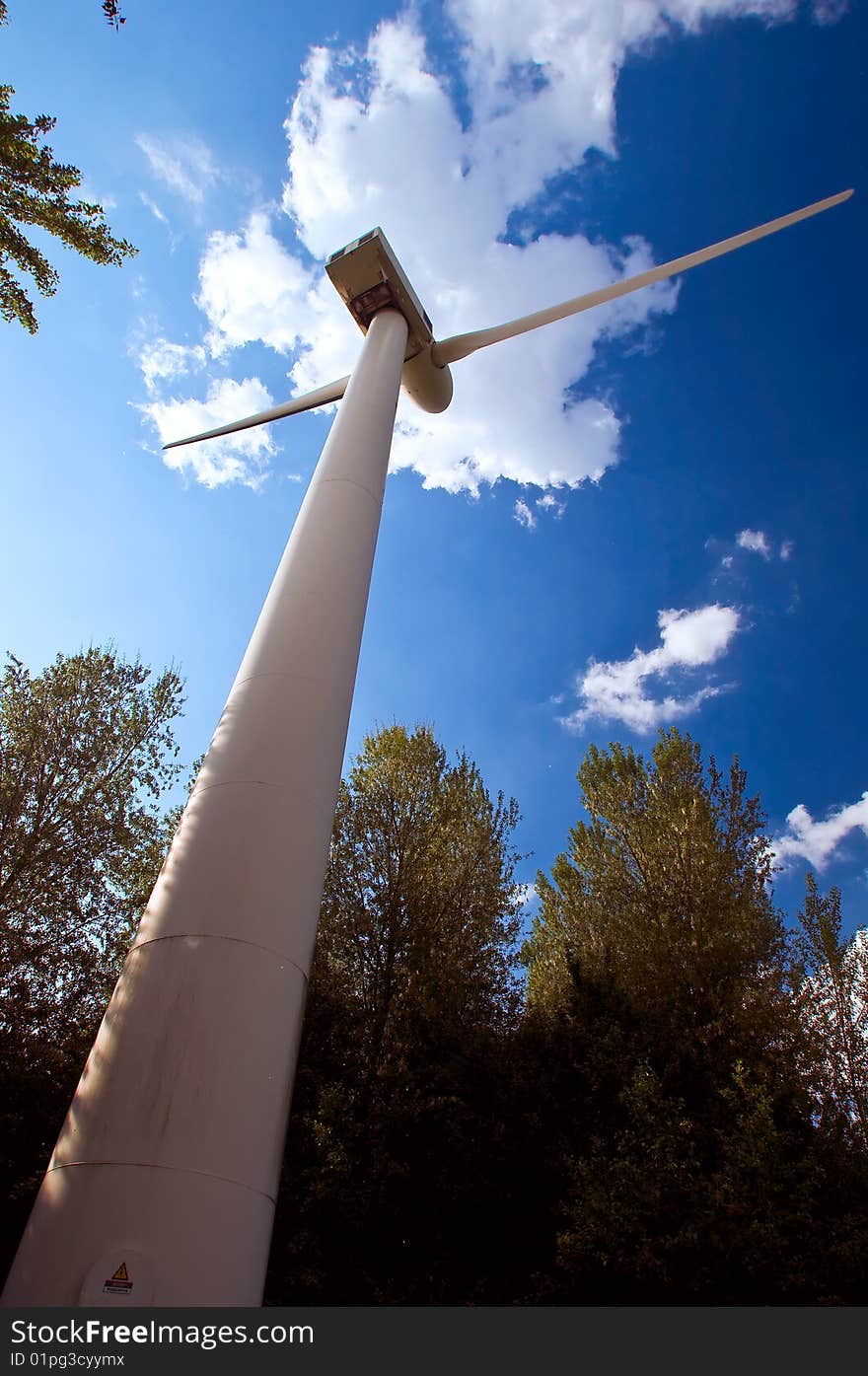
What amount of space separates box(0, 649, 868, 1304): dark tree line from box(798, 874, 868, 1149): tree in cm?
7

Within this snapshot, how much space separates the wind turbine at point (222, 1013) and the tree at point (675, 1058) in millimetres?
11965

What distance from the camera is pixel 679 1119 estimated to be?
47.8 ft

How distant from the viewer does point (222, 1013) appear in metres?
4.66

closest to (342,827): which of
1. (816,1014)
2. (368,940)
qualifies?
(368,940)

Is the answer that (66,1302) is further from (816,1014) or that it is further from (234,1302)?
(816,1014)

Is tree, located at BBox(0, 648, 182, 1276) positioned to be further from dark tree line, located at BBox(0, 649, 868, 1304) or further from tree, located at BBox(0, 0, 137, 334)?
tree, located at BBox(0, 0, 137, 334)

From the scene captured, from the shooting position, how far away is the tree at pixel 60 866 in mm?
14250

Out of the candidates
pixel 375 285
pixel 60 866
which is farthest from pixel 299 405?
pixel 60 866

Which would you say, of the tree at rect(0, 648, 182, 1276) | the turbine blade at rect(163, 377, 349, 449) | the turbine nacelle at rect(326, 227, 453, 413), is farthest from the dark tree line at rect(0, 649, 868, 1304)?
the turbine nacelle at rect(326, 227, 453, 413)

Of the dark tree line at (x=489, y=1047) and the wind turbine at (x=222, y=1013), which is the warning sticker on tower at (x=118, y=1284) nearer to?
the wind turbine at (x=222, y=1013)

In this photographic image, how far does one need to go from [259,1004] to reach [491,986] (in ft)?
49.1

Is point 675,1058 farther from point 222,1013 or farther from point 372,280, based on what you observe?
point 372,280

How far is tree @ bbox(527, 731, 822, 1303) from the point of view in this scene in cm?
1307
